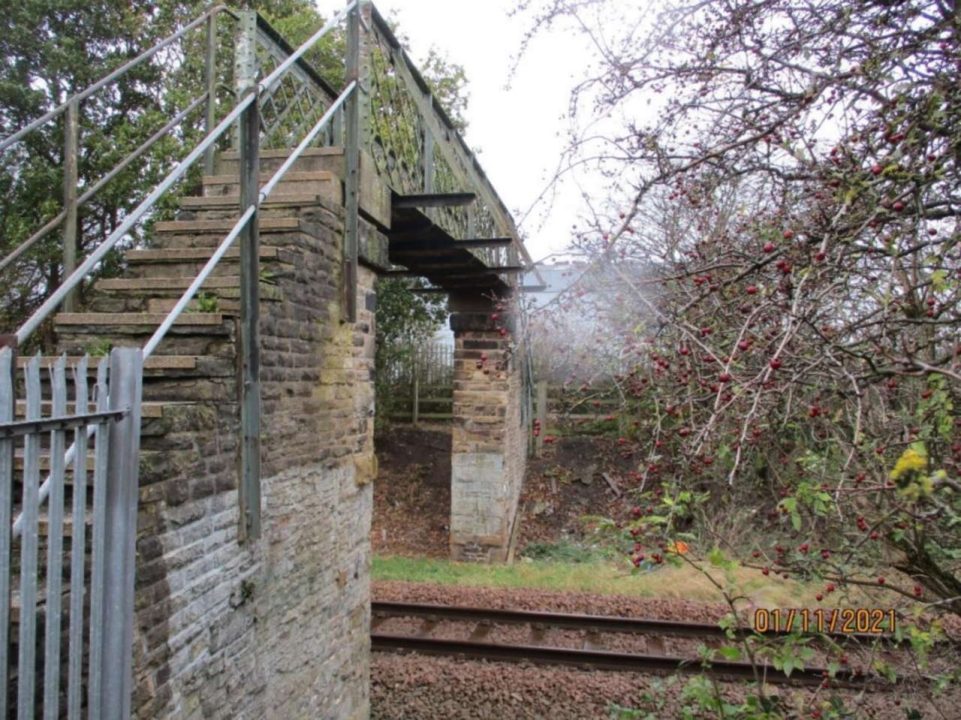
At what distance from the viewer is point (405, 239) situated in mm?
7242

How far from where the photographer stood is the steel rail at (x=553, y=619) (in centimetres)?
721

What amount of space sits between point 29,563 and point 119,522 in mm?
381

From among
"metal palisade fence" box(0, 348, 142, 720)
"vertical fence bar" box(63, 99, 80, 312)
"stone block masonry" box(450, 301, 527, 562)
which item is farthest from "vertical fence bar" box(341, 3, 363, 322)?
"stone block masonry" box(450, 301, 527, 562)

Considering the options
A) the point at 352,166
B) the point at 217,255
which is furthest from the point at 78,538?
the point at 352,166

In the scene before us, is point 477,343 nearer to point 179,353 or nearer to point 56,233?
point 56,233

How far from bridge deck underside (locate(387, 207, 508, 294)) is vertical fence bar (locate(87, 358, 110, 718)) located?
4.10 meters

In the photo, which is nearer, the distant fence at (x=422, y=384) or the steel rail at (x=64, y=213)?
the steel rail at (x=64, y=213)

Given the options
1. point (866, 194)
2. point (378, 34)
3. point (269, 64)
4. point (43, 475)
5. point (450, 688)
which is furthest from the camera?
point (450, 688)

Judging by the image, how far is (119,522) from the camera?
2211mm

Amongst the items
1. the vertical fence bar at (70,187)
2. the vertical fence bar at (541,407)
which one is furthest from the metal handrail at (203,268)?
the vertical fence bar at (541,407)

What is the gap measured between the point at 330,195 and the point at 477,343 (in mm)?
6270

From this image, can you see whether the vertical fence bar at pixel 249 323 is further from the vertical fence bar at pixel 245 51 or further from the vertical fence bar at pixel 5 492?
the vertical fence bar at pixel 5 492

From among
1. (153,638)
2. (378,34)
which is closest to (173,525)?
(153,638)

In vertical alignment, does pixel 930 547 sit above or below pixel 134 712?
above
